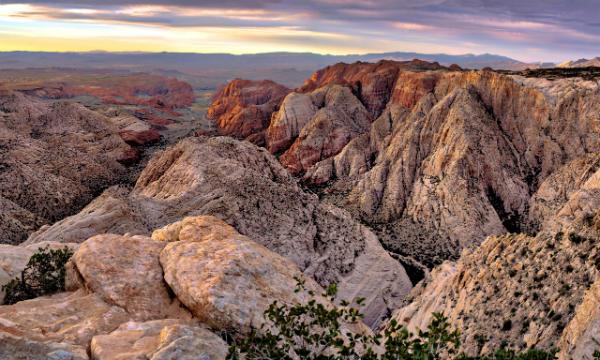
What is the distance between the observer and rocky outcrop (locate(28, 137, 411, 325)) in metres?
43.2

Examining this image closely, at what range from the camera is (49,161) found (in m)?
79.9

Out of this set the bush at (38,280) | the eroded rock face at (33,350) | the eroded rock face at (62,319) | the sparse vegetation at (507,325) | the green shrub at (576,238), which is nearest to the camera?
the eroded rock face at (33,350)

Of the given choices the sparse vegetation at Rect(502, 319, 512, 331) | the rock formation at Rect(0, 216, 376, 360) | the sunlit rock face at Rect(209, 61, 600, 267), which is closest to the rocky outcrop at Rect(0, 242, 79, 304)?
the rock formation at Rect(0, 216, 376, 360)

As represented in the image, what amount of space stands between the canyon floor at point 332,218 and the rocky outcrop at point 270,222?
18cm

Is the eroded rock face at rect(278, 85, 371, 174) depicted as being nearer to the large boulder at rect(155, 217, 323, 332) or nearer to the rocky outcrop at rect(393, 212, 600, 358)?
the rocky outcrop at rect(393, 212, 600, 358)

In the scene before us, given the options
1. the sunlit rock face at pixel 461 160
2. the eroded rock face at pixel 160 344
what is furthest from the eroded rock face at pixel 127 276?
the sunlit rock face at pixel 461 160

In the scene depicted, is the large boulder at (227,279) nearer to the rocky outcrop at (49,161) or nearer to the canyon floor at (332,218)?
the canyon floor at (332,218)

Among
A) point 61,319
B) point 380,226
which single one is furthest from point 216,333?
point 380,226

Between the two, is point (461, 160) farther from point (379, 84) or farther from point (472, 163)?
point (379, 84)

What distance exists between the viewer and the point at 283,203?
47000 mm

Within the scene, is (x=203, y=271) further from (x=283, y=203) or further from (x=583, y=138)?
(x=583, y=138)

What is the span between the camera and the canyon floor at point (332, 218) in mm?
20766

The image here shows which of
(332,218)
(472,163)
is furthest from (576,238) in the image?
(472,163)

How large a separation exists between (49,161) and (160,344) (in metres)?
72.6
